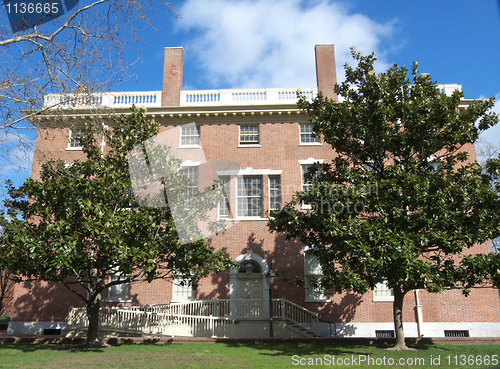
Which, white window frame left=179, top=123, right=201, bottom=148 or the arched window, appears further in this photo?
white window frame left=179, top=123, right=201, bottom=148

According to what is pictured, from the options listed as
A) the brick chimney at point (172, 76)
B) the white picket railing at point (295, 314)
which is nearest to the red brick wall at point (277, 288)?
the white picket railing at point (295, 314)

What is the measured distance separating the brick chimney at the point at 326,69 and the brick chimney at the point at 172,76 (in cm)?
816

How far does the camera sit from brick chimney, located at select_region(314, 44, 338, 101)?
21938 millimetres

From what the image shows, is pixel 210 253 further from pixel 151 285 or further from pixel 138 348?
pixel 151 285

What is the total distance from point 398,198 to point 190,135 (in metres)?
12.8

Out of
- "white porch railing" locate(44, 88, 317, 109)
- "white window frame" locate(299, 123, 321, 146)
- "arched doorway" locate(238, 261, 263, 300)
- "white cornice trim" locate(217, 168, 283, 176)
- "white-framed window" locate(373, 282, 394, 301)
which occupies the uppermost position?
"white porch railing" locate(44, 88, 317, 109)

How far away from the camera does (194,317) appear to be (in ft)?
53.8

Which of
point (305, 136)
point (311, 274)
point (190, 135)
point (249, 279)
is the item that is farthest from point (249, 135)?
point (311, 274)

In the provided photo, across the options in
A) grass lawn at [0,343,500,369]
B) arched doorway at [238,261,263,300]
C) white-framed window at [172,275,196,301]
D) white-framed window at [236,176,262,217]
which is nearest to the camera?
grass lawn at [0,343,500,369]

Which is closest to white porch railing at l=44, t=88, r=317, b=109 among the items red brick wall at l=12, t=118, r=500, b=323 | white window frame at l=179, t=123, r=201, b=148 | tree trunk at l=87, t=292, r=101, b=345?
white window frame at l=179, t=123, r=201, b=148

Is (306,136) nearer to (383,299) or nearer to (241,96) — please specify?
(241,96)

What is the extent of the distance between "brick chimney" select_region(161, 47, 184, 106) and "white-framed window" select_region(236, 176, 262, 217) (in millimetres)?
6184

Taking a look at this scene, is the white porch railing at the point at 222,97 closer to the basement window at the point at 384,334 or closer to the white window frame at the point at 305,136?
the white window frame at the point at 305,136

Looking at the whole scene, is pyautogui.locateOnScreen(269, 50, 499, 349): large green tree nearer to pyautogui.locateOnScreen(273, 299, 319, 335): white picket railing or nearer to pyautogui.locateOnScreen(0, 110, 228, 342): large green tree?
pyautogui.locateOnScreen(0, 110, 228, 342): large green tree
